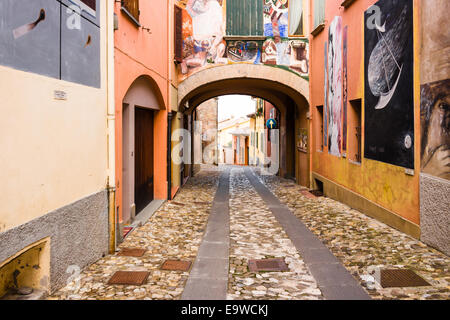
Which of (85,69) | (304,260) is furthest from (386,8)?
(85,69)

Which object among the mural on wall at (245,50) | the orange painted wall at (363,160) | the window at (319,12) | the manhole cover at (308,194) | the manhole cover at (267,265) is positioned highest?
the window at (319,12)

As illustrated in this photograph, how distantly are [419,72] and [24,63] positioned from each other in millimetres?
4877

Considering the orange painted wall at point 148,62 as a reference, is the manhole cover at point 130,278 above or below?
below

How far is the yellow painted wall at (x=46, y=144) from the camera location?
9.75 ft

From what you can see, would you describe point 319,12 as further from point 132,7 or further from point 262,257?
point 262,257

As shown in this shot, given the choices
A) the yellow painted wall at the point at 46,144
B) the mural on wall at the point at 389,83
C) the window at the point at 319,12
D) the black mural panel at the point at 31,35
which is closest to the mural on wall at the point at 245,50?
the window at the point at 319,12

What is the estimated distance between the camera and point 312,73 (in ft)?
38.2

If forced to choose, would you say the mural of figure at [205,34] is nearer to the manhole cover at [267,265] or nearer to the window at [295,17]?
the window at [295,17]

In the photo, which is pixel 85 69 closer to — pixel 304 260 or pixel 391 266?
pixel 304 260

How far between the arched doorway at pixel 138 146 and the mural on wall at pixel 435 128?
458 centimetres

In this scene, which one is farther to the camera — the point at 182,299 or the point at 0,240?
the point at 182,299

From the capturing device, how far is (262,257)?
5.00 metres

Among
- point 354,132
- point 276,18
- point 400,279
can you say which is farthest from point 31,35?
point 276,18

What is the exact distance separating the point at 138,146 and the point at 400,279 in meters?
5.43
